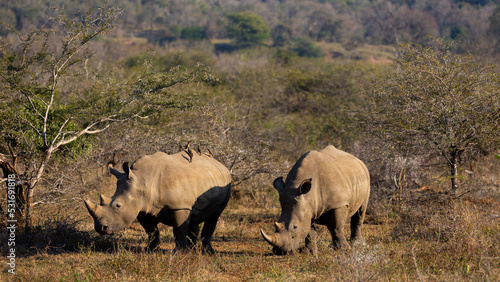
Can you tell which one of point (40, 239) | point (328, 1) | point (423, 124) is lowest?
point (328, 1)

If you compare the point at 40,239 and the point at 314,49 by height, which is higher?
the point at 40,239

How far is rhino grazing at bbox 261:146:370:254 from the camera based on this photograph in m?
8.18

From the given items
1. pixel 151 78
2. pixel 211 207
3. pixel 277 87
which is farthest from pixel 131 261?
pixel 277 87

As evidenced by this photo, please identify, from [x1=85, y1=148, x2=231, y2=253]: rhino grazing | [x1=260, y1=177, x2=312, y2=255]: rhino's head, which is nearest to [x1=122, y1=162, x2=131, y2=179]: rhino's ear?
[x1=85, y1=148, x2=231, y2=253]: rhino grazing

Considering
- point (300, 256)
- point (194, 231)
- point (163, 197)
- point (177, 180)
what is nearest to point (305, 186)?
point (300, 256)

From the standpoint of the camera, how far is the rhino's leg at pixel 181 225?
8664 millimetres

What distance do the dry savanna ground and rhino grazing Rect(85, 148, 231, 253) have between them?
0.46 metres

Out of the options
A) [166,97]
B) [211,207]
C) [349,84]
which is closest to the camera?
[211,207]

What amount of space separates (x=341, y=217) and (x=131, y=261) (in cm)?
341

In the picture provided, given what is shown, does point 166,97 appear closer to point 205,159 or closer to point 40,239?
point 205,159

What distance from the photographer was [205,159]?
32.4 feet

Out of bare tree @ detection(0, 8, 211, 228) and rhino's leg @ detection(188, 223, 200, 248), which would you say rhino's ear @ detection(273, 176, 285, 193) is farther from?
bare tree @ detection(0, 8, 211, 228)

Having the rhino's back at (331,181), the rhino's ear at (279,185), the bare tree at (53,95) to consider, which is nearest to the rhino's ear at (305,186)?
the rhino's back at (331,181)

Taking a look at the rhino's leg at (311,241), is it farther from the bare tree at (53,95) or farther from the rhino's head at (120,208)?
the bare tree at (53,95)
